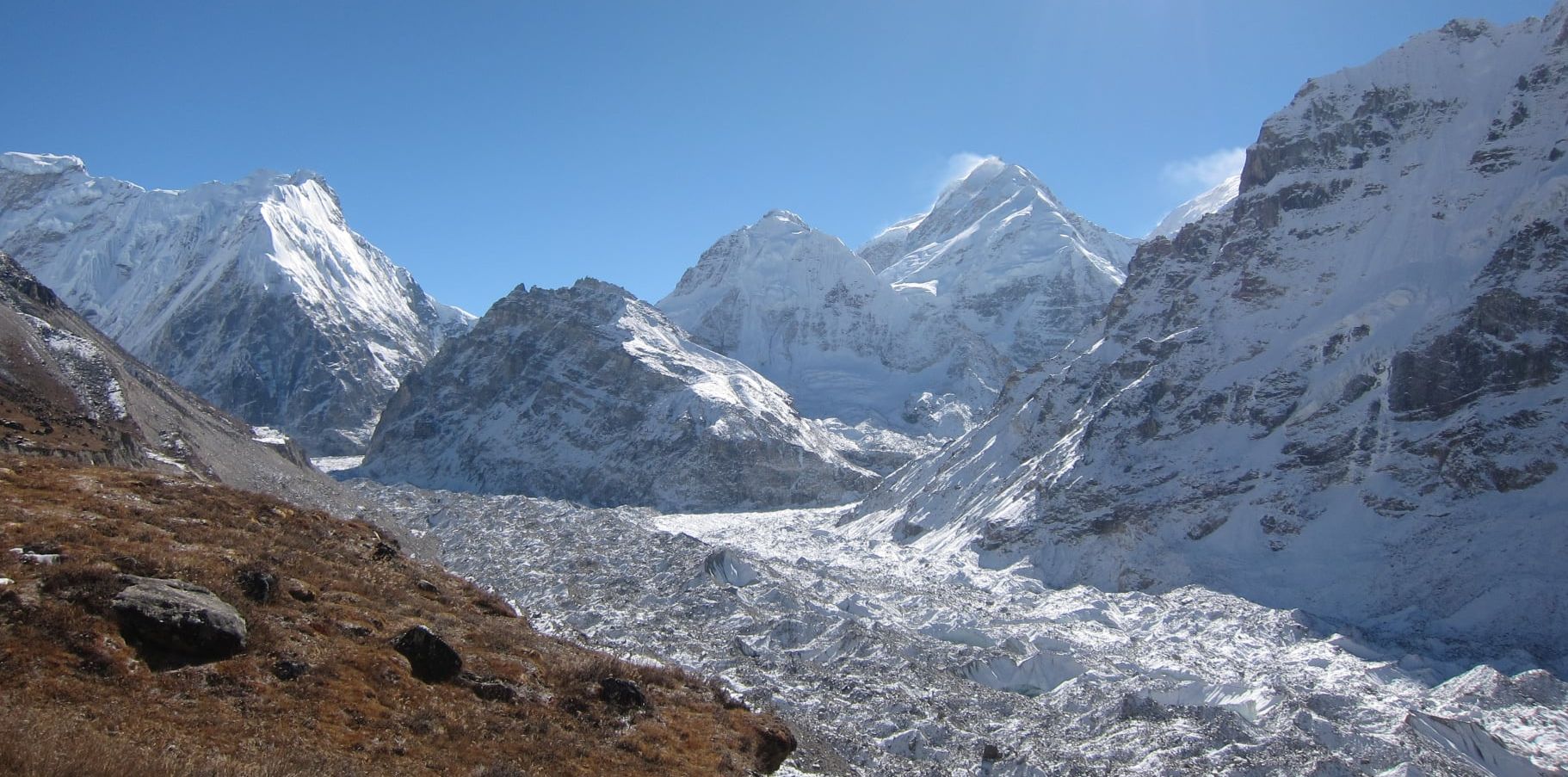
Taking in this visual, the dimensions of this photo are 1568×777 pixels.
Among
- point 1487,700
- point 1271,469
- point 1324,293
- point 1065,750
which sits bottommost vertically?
point 1065,750

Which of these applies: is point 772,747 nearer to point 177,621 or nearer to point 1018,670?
point 177,621

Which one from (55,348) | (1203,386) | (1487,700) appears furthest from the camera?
(1203,386)

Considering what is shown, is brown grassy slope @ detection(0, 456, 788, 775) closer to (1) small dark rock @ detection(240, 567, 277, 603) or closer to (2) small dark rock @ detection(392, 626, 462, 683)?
(1) small dark rock @ detection(240, 567, 277, 603)

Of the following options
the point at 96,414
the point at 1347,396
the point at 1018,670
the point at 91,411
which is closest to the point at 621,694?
the point at 1018,670

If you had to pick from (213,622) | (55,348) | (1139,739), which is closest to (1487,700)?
(1139,739)

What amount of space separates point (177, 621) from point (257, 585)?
414 cm

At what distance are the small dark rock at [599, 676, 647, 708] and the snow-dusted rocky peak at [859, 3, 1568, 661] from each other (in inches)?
3400

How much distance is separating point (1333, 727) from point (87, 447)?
84.8 meters

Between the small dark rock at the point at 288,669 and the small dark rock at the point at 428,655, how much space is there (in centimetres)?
291

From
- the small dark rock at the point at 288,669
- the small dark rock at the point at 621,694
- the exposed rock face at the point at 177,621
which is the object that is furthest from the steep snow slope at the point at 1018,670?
the exposed rock face at the point at 177,621

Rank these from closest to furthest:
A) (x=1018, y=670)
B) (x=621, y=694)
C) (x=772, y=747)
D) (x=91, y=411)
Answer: (x=621, y=694), (x=772, y=747), (x=1018, y=670), (x=91, y=411)

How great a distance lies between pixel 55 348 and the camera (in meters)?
101

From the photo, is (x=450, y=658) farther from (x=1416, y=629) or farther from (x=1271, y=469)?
(x=1271, y=469)

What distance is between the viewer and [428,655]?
27.0 metres
